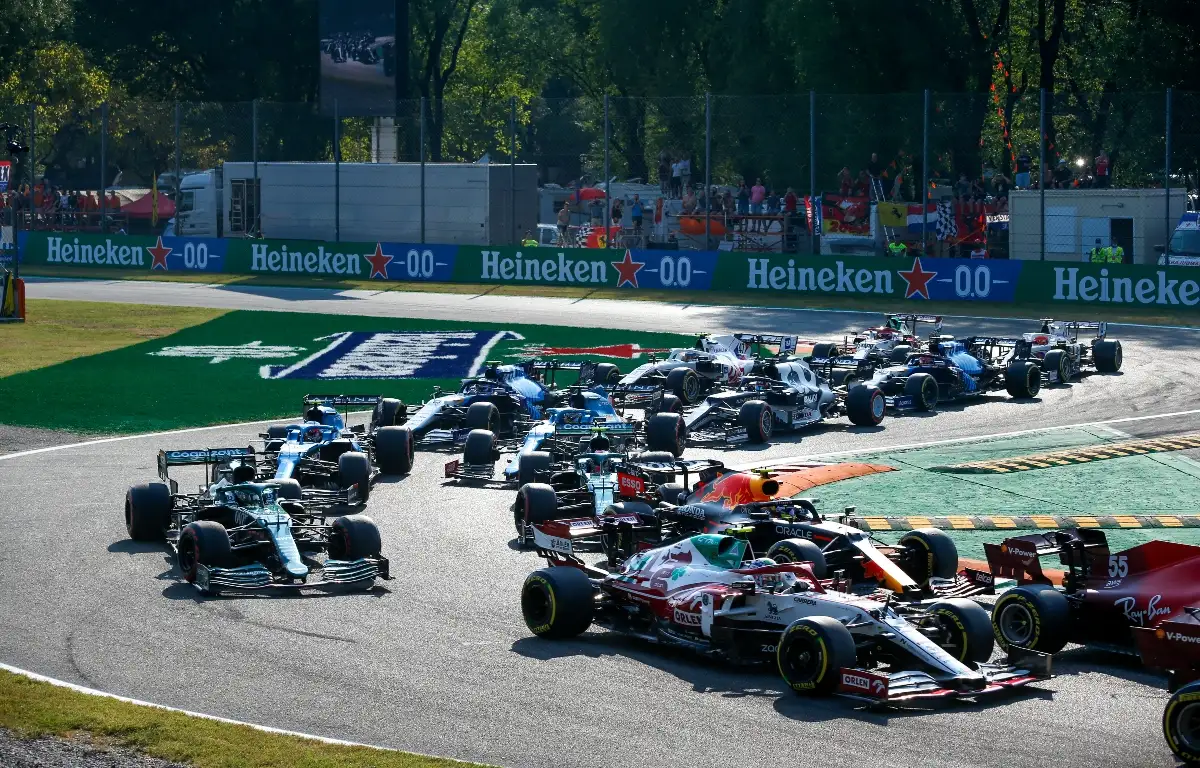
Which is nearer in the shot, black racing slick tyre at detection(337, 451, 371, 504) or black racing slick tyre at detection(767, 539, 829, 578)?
black racing slick tyre at detection(767, 539, 829, 578)

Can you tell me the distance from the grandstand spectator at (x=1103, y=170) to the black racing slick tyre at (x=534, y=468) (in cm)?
2966

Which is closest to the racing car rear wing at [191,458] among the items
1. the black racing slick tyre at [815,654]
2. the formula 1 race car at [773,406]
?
the formula 1 race car at [773,406]

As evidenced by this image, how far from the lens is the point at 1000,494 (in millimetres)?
20281

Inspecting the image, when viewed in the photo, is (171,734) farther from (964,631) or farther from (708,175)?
(708,175)

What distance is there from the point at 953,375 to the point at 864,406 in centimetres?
316

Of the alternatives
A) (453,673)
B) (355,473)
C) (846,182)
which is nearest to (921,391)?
(355,473)

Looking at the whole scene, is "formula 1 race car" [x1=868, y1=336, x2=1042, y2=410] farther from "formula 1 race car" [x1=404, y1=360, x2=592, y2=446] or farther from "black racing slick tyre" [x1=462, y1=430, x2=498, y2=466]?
"black racing slick tyre" [x1=462, y1=430, x2=498, y2=466]

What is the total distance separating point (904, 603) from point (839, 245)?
1342 inches

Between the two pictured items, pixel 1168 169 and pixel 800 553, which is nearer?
pixel 800 553

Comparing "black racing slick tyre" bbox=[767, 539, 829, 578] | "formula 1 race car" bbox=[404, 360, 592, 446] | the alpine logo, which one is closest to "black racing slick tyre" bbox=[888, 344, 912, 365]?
"formula 1 race car" bbox=[404, 360, 592, 446]

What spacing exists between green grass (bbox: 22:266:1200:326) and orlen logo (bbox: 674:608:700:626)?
27.9 m

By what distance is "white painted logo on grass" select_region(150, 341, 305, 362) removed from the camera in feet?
114

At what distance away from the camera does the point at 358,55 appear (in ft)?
194

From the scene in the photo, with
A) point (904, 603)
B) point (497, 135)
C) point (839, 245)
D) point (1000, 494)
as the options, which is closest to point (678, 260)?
point (839, 245)
